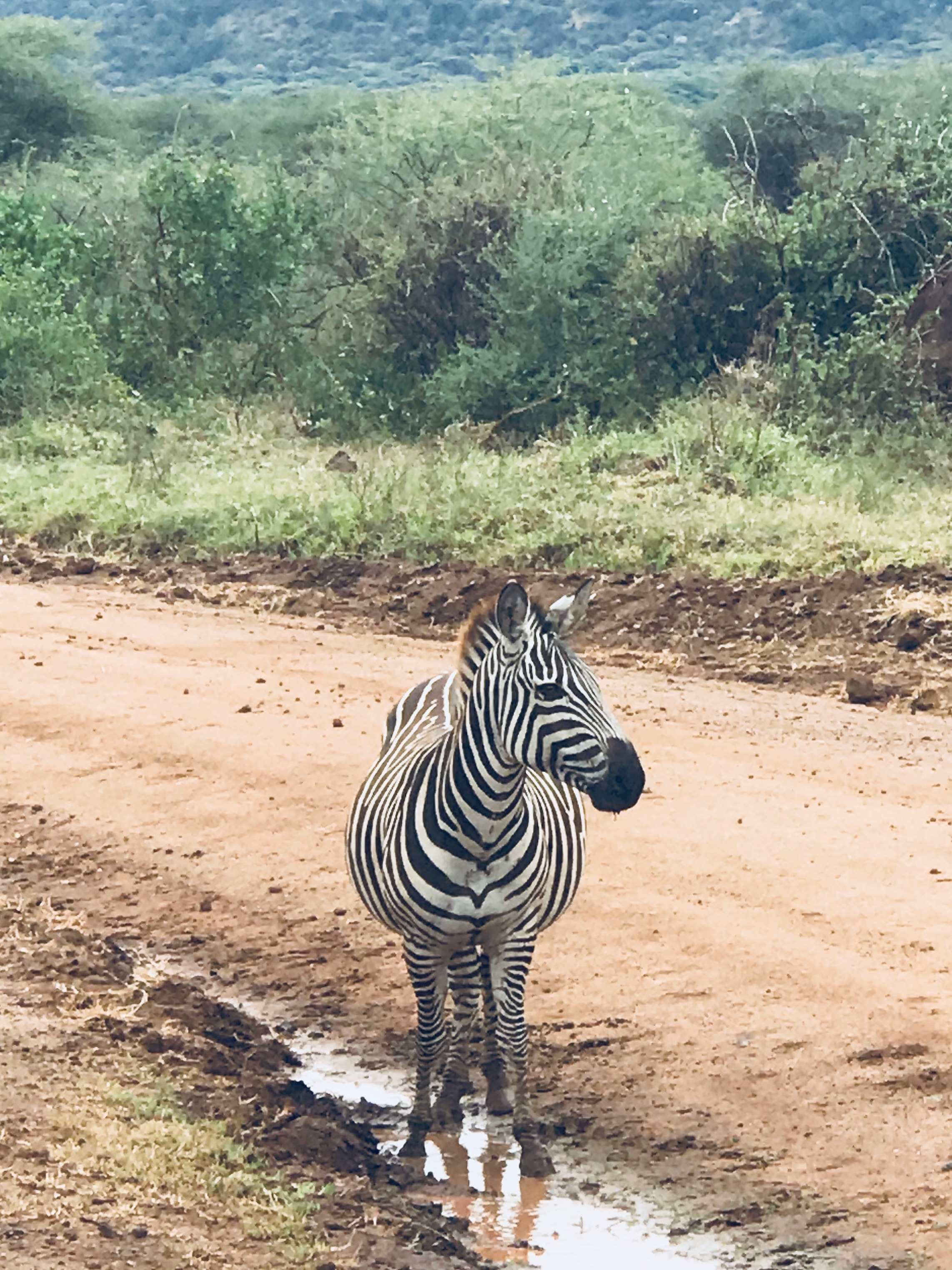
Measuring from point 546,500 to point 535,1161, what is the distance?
343 inches

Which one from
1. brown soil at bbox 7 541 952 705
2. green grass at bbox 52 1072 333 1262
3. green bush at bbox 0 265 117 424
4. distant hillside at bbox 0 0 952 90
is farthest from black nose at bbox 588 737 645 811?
distant hillside at bbox 0 0 952 90

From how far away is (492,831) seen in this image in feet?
16.2

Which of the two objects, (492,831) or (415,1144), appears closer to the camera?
(492,831)

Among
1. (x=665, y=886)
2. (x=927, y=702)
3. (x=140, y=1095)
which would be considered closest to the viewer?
(x=140, y=1095)

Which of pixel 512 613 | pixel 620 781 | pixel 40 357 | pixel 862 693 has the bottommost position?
pixel 40 357

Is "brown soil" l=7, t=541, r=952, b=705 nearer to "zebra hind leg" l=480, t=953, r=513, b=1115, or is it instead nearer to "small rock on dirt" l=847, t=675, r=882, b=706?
"small rock on dirt" l=847, t=675, r=882, b=706

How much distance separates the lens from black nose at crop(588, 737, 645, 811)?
4.55 meters

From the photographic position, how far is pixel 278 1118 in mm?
5262

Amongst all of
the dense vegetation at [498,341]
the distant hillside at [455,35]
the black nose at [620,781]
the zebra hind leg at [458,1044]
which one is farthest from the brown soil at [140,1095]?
the distant hillside at [455,35]

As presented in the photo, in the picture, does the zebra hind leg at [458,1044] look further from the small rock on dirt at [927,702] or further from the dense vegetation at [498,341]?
the dense vegetation at [498,341]

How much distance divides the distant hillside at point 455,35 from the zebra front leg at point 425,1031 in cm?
5103

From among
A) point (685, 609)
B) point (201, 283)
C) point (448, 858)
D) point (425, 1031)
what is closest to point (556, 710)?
point (448, 858)

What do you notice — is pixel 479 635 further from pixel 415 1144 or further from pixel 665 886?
pixel 665 886

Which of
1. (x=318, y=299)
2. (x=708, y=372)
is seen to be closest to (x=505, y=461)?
(x=708, y=372)
